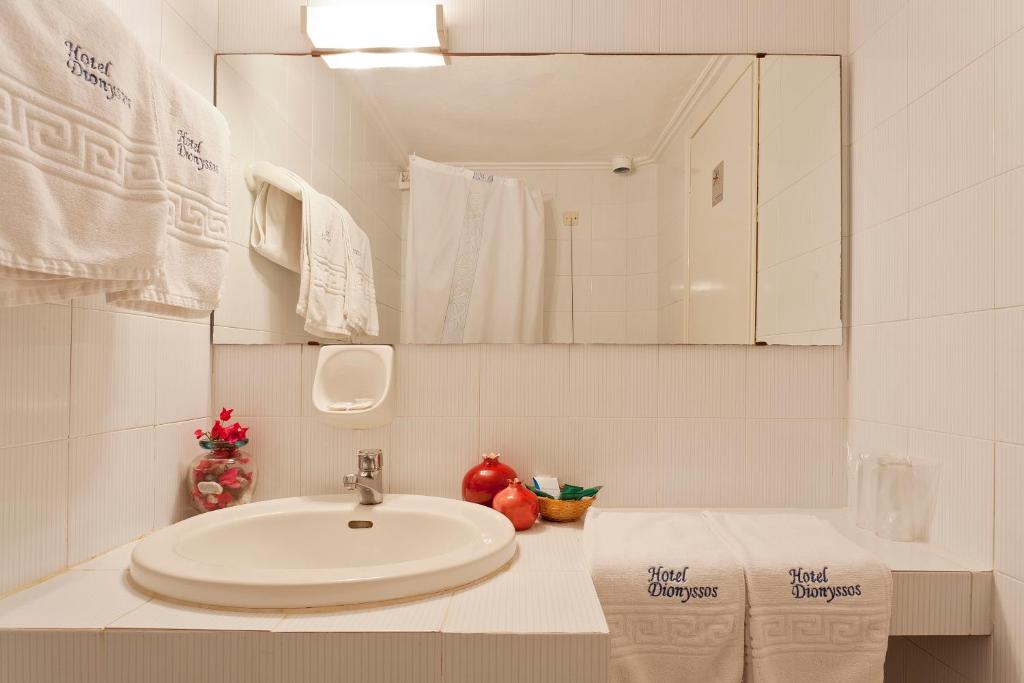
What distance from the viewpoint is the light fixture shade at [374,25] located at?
1357mm

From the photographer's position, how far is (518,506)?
1181mm

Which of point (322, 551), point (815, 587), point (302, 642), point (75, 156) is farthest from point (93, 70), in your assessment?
point (815, 587)

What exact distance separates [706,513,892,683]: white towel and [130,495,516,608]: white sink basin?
0.40m

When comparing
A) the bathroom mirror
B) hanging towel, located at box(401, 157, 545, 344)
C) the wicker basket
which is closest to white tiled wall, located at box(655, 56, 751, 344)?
the bathroom mirror

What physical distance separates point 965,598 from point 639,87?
3.79 ft

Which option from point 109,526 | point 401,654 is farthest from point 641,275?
point 109,526

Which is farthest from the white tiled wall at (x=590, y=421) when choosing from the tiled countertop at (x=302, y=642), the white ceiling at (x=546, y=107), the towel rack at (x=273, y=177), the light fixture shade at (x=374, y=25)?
the light fixture shade at (x=374, y=25)

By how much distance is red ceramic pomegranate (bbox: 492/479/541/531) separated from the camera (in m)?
1.18

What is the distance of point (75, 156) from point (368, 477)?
0.74 m

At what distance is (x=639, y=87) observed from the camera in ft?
4.63

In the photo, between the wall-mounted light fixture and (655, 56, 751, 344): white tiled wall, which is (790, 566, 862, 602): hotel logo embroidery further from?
the wall-mounted light fixture

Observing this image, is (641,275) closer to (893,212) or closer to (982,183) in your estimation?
(893,212)

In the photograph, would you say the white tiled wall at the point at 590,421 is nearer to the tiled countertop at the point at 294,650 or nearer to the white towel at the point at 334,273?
the white towel at the point at 334,273

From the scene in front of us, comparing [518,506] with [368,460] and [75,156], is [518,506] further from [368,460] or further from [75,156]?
[75,156]
